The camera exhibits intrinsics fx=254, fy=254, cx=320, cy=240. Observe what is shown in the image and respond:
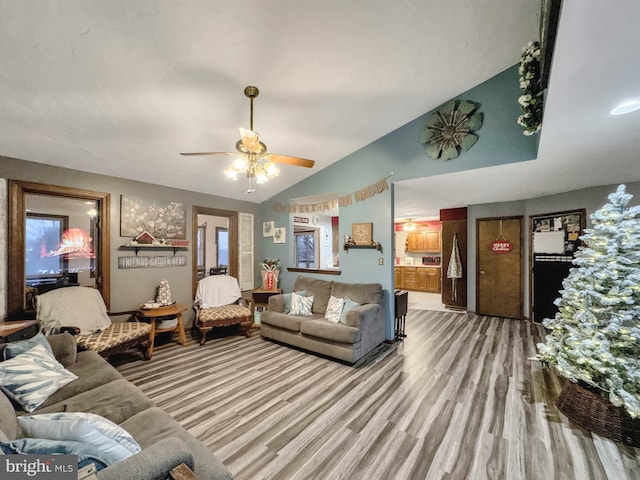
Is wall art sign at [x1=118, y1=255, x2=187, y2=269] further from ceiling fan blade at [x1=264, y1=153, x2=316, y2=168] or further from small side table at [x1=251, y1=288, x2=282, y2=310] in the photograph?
ceiling fan blade at [x1=264, y1=153, x2=316, y2=168]

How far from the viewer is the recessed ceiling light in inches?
67.1

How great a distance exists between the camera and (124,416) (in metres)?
1.54

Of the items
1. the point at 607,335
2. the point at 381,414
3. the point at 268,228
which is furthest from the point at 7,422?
the point at 268,228

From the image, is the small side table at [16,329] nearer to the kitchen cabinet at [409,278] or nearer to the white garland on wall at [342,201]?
the white garland on wall at [342,201]

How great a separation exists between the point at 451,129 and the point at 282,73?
2203 millimetres

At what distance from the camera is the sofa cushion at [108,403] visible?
1.55 m

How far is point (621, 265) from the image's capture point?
1995 millimetres

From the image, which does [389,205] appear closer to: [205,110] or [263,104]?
[263,104]

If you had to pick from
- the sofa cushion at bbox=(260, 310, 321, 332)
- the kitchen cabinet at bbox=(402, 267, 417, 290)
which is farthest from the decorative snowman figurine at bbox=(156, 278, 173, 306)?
the kitchen cabinet at bbox=(402, 267, 417, 290)

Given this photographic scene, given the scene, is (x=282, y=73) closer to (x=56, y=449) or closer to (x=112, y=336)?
(x=56, y=449)

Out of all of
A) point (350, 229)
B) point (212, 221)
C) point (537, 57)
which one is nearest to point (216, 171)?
point (350, 229)

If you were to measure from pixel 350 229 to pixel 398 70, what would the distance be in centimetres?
231

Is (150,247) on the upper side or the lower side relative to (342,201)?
lower

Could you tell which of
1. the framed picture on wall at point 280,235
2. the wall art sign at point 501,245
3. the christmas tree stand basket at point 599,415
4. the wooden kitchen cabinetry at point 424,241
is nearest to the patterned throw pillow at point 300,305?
the framed picture on wall at point 280,235
